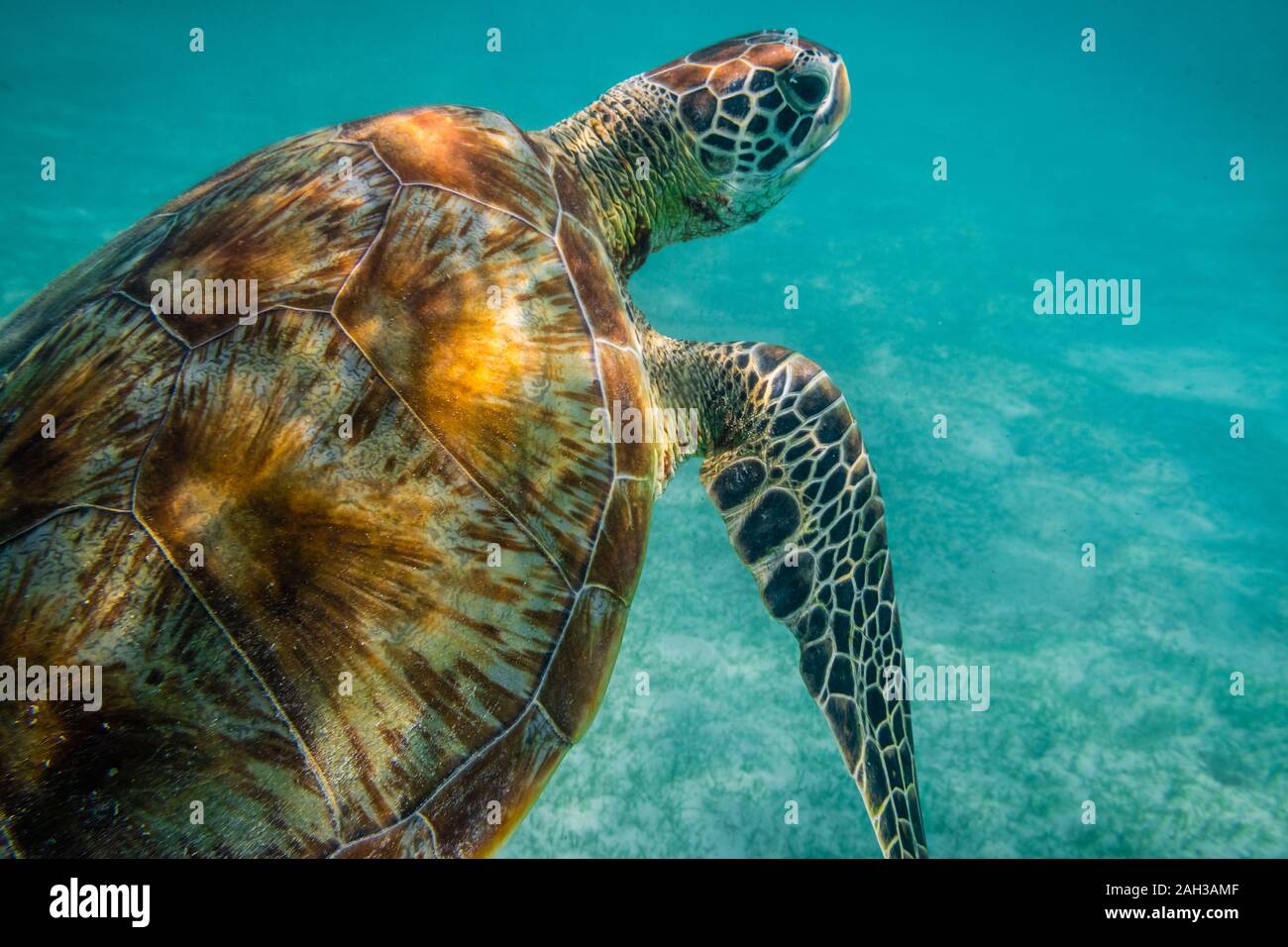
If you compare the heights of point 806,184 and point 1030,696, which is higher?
point 806,184

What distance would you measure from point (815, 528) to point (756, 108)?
7.15 ft

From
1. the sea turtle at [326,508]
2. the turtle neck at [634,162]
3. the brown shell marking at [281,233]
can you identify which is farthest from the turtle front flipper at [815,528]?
the brown shell marking at [281,233]

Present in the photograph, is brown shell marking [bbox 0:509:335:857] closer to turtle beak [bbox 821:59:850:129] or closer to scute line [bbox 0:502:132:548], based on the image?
scute line [bbox 0:502:132:548]

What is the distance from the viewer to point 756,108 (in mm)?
3283

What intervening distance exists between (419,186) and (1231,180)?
31.3 meters

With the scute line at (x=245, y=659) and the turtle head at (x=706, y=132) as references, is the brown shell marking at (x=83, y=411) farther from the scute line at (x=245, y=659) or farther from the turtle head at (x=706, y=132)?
the turtle head at (x=706, y=132)

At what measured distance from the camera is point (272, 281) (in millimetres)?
1709

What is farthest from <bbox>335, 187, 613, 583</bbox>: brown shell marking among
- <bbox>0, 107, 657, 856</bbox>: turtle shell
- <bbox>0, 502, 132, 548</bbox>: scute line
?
<bbox>0, 502, 132, 548</bbox>: scute line

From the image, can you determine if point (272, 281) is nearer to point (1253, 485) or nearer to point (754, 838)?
point (754, 838)

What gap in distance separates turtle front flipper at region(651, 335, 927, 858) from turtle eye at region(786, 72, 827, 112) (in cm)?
130

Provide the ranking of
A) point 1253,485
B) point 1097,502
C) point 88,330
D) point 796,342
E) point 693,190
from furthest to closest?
point 796,342, point 1253,485, point 1097,502, point 693,190, point 88,330

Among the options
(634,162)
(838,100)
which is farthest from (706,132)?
(838,100)

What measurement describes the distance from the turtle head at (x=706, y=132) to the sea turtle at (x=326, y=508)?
105cm
